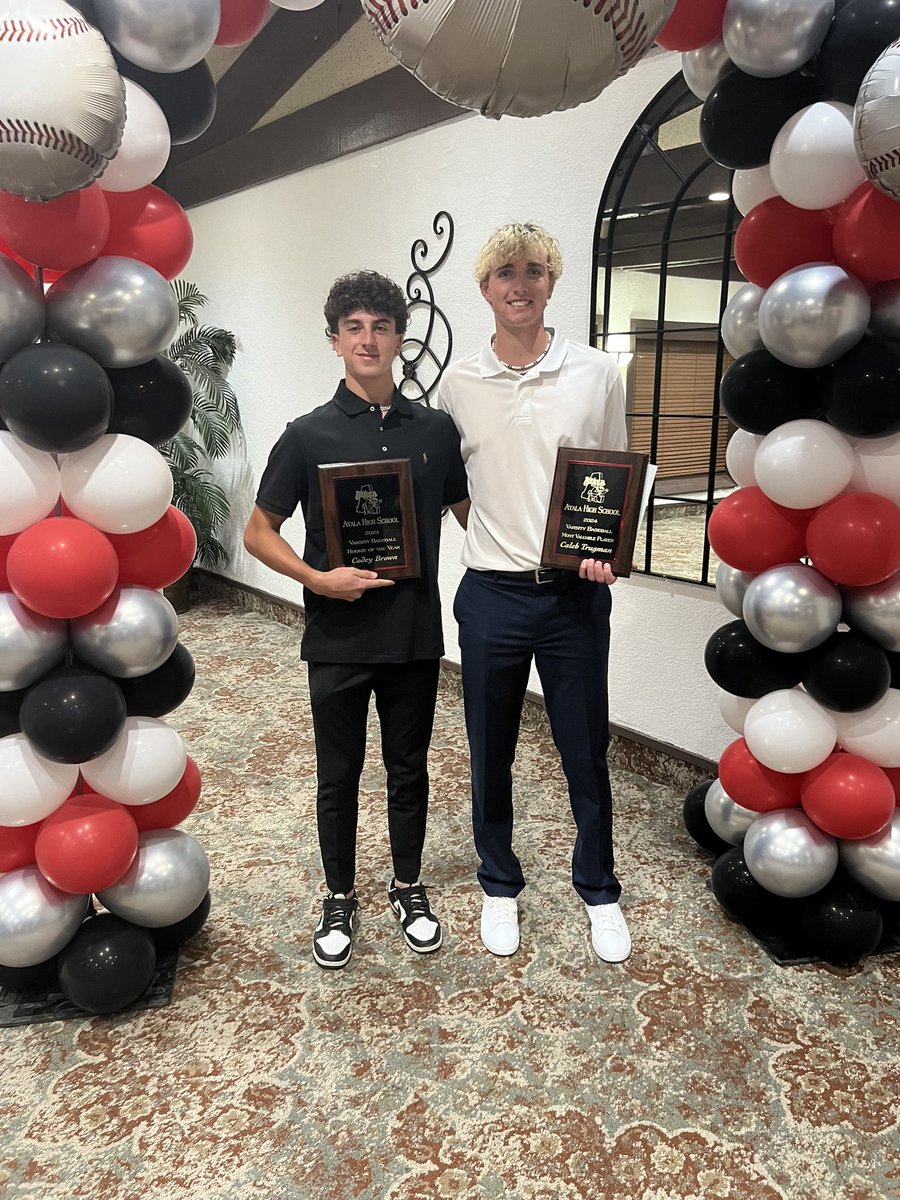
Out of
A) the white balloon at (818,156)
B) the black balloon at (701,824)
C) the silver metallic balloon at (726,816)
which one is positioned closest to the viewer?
the white balloon at (818,156)

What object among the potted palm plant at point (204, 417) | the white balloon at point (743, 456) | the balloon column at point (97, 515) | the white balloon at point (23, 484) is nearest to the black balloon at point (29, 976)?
the balloon column at point (97, 515)

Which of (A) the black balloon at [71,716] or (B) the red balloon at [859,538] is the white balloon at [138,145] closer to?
(A) the black balloon at [71,716]

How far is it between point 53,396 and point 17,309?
0.20m

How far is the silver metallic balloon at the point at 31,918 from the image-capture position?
5.85ft

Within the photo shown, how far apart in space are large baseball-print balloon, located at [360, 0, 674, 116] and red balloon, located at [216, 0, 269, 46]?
0.94 metres

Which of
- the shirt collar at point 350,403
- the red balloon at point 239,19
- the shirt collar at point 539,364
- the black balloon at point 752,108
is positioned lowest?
the shirt collar at point 350,403

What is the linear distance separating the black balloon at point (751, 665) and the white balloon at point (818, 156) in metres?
0.96

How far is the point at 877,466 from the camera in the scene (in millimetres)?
1779

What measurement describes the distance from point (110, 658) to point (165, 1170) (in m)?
0.97

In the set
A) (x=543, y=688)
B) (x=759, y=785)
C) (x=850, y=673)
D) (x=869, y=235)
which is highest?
(x=869, y=235)

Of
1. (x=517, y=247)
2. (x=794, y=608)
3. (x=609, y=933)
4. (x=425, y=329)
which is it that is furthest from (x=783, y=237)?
(x=425, y=329)

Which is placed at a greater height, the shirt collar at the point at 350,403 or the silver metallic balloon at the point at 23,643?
the shirt collar at the point at 350,403

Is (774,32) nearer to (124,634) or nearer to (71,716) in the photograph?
(124,634)

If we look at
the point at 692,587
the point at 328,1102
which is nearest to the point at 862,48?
the point at 692,587
